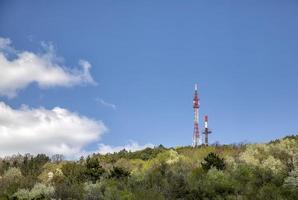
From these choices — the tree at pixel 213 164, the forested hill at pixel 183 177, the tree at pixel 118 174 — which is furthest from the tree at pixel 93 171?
the tree at pixel 213 164

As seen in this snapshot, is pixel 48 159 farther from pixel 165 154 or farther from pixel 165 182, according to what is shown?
pixel 165 182

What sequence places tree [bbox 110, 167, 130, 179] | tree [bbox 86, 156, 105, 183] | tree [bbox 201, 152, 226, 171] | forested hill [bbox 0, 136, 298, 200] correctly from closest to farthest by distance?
forested hill [bbox 0, 136, 298, 200] → tree [bbox 201, 152, 226, 171] → tree [bbox 110, 167, 130, 179] → tree [bbox 86, 156, 105, 183]

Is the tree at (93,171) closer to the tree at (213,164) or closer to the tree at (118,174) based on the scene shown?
the tree at (118,174)

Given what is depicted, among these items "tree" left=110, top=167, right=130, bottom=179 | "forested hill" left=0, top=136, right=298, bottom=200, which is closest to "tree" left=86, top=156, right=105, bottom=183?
"forested hill" left=0, top=136, right=298, bottom=200

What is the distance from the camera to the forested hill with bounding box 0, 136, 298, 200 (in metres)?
28.3

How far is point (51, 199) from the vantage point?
2764cm

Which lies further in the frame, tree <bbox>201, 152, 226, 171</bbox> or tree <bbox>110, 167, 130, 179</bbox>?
tree <bbox>110, 167, 130, 179</bbox>

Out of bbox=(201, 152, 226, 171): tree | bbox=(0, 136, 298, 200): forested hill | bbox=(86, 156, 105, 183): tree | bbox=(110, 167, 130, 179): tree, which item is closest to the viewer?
bbox=(0, 136, 298, 200): forested hill

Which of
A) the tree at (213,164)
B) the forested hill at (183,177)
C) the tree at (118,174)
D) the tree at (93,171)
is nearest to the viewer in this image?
the forested hill at (183,177)

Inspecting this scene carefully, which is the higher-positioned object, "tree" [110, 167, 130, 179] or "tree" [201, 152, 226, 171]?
"tree" [201, 152, 226, 171]

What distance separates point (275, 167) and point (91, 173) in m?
12.4

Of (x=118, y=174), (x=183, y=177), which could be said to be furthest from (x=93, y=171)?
(x=183, y=177)

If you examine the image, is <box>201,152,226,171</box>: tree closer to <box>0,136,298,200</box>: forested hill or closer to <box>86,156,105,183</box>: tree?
<box>0,136,298,200</box>: forested hill

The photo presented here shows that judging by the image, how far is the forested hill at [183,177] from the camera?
28.3 metres
